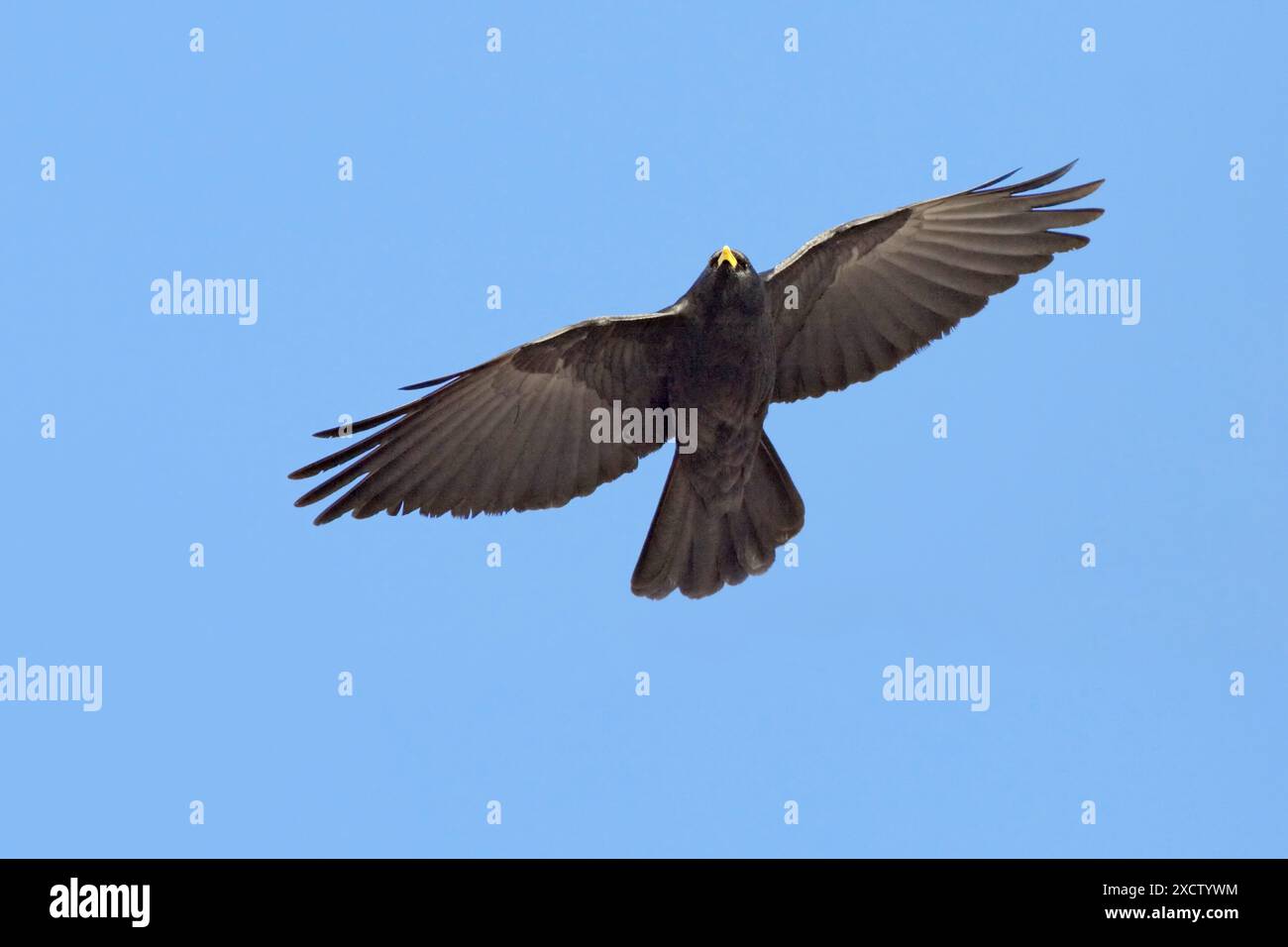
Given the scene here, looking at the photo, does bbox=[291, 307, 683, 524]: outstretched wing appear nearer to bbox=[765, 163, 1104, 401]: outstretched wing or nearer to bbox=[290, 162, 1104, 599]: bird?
bbox=[290, 162, 1104, 599]: bird

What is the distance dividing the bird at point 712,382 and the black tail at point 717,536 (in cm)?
1

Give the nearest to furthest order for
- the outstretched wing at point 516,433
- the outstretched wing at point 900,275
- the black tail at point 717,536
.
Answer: the outstretched wing at point 516,433 < the outstretched wing at point 900,275 < the black tail at point 717,536

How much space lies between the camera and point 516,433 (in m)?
15.4

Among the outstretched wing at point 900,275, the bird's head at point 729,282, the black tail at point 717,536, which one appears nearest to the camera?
the bird's head at point 729,282

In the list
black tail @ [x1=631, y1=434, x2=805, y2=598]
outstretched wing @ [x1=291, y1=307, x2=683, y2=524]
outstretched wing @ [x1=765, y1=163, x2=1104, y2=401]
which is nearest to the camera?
outstretched wing @ [x1=291, y1=307, x2=683, y2=524]

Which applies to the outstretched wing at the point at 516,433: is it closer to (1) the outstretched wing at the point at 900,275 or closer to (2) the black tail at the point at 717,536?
(2) the black tail at the point at 717,536

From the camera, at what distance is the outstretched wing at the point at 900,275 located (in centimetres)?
1516

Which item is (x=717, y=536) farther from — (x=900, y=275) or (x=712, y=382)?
(x=900, y=275)

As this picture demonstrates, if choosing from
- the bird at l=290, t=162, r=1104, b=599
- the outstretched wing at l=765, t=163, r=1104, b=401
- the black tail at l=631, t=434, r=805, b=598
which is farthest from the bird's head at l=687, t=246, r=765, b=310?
the black tail at l=631, t=434, r=805, b=598

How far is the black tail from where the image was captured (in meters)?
15.9

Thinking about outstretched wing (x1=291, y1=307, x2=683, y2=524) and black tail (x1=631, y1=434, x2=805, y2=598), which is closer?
outstretched wing (x1=291, y1=307, x2=683, y2=524)

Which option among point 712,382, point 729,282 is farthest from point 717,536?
point 729,282

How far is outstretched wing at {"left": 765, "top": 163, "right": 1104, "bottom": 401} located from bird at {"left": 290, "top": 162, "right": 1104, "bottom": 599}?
0.01 m

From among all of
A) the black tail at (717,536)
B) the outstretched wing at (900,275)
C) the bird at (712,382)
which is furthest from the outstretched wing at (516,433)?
the outstretched wing at (900,275)
